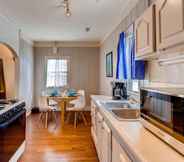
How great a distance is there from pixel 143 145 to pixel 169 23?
802 mm

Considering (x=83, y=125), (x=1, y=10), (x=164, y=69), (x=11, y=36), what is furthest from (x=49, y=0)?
(x=83, y=125)

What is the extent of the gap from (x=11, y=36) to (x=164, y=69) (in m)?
3.44

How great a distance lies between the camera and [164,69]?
211cm

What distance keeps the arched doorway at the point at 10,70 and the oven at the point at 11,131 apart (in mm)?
2048

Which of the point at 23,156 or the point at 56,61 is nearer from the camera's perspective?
the point at 23,156

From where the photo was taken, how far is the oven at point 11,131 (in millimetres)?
2162

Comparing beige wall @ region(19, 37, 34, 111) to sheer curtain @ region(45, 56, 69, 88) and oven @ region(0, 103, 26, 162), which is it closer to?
sheer curtain @ region(45, 56, 69, 88)

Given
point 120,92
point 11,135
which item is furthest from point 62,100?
point 11,135

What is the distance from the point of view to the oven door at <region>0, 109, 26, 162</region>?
2152 mm

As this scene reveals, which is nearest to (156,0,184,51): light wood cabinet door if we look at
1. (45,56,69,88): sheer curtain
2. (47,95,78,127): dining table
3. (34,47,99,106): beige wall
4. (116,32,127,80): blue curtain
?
(116,32,127,80): blue curtain

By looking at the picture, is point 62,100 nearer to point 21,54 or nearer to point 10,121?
point 21,54

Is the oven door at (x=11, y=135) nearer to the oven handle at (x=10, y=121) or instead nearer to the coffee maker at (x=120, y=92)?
the oven handle at (x=10, y=121)

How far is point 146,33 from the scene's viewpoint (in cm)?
184

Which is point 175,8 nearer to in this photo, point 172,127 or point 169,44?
A: point 169,44
